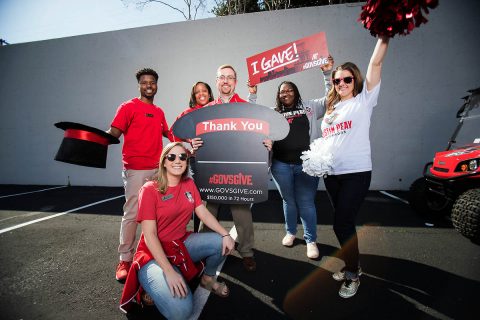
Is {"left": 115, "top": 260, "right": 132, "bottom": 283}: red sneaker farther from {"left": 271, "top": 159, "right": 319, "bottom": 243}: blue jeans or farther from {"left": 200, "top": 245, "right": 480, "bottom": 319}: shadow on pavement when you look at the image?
{"left": 271, "top": 159, "right": 319, "bottom": 243}: blue jeans

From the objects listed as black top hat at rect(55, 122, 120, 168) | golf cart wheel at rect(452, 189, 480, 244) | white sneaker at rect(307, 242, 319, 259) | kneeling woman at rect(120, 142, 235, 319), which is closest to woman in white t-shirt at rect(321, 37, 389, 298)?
white sneaker at rect(307, 242, 319, 259)

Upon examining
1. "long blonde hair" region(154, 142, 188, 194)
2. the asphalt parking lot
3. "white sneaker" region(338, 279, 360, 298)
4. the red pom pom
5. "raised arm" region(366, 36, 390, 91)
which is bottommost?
the asphalt parking lot

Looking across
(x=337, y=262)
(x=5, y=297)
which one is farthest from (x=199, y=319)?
(x=5, y=297)

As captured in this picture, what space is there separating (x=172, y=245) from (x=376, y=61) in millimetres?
2097

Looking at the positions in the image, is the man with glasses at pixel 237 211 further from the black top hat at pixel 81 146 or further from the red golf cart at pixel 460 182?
the red golf cart at pixel 460 182

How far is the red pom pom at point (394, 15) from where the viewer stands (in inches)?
58.3

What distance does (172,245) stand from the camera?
1.79 metres

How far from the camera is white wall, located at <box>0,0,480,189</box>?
6078mm

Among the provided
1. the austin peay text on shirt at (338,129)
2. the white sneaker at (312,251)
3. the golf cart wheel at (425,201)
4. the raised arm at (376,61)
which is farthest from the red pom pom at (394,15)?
the golf cart wheel at (425,201)

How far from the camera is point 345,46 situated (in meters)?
6.29

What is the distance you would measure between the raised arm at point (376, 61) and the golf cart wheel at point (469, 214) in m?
2.10

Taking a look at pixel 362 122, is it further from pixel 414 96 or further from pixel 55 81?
pixel 55 81

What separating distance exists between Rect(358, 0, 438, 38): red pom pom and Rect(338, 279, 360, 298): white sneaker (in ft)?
6.41

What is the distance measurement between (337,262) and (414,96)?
577cm
